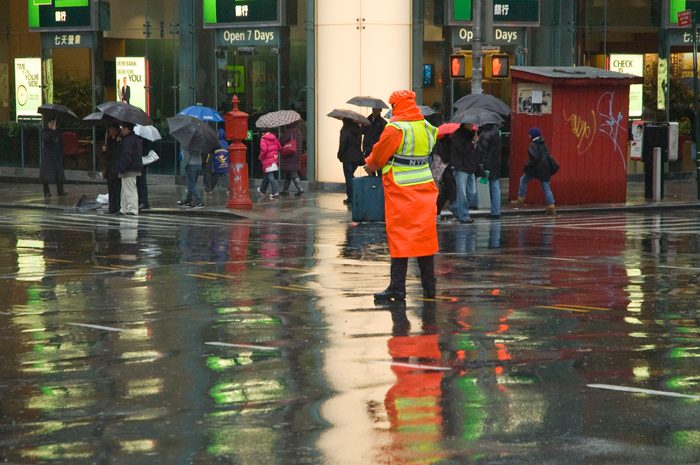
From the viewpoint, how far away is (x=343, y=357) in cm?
743

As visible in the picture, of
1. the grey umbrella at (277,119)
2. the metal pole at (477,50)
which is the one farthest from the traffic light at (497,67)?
the grey umbrella at (277,119)

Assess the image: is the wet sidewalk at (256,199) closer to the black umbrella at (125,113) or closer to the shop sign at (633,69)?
the shop sign at (633,69)

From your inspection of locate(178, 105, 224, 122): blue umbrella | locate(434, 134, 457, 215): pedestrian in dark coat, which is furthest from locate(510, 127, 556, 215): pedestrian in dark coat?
locate(178, 105, 224, 122): blue umbrella

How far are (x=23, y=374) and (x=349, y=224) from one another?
36.0ft

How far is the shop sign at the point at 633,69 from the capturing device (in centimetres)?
2628

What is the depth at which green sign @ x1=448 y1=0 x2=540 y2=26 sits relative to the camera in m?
24.5

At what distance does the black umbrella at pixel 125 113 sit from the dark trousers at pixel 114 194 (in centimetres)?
120

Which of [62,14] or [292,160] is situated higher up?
[62,14]

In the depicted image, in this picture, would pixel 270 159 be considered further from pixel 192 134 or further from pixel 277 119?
pixel 192 134

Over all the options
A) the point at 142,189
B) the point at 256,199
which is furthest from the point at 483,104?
the point at 142,189

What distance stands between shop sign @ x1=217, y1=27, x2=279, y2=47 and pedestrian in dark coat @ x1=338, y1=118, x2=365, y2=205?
494 cm

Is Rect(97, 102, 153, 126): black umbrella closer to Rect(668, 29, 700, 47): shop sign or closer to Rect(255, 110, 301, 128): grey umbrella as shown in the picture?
Rect(255, 110, 301, 128): grey umbrella

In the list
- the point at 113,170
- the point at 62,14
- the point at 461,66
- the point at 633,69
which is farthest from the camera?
the point at 62,14

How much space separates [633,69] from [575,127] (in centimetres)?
615
